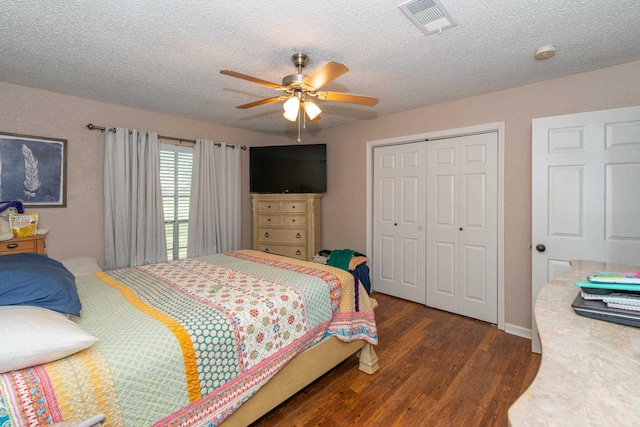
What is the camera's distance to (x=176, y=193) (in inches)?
151

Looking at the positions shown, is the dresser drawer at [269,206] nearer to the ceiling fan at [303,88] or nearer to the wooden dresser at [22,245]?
the ceiling fan at [303,88]

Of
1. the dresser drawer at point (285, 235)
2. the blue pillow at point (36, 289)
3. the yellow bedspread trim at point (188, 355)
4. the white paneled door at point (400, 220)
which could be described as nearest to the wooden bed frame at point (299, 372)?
the yellow bedspread trim at point (188, 355)

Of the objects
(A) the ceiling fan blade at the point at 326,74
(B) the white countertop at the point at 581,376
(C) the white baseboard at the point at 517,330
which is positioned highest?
(A) the ceiling fan blade at the point at 326,74

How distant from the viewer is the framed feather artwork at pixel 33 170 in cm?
267

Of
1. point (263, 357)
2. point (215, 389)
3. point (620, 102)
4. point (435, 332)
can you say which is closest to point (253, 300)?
point (263, 357)

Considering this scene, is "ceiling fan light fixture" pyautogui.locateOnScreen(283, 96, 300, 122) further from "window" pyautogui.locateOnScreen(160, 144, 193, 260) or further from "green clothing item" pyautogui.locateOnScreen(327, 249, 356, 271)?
"window" pyautogui.locateOnScreen(160, 144, 193, 260)

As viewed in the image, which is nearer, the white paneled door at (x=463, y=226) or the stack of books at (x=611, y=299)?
the stack of books at (x=611, y=299)

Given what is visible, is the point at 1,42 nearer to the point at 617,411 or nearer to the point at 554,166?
the point at 617,411

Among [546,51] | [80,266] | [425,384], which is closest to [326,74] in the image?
[546,51]

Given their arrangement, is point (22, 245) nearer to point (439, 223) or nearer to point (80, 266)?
point (80, 266)

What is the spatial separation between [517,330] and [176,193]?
13.8ft

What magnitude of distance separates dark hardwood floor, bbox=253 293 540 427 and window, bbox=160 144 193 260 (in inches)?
106

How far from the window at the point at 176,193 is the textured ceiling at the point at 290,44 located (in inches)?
37.7

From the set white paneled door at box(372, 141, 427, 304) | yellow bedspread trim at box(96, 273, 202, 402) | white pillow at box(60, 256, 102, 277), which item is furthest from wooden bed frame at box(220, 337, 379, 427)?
white pillow at box(60, 256, 102, 277)
